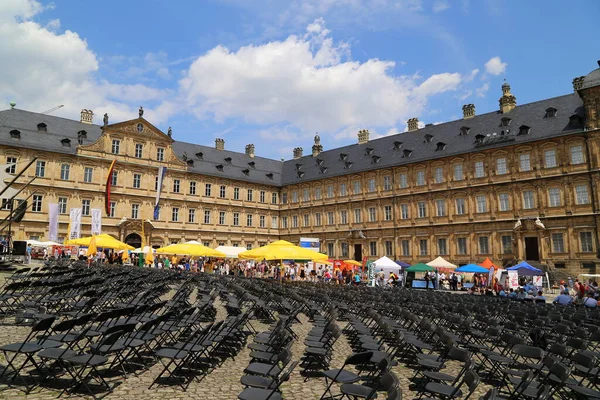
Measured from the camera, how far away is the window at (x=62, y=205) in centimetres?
3722

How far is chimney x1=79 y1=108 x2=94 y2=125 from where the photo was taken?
4175cm

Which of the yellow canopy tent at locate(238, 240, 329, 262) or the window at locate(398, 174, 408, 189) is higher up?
the window at locate(398, 174, 408, 189)

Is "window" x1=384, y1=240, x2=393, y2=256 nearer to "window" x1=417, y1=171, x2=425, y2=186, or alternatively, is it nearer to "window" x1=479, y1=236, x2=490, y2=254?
"window" x1=417, y1=171, x2=425, y2=186

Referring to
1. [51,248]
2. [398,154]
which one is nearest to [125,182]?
[51,248]

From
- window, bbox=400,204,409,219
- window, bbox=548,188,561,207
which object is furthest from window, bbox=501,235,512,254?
window, bbox=400,204,409,219

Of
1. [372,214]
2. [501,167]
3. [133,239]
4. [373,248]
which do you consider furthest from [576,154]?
[133,239]

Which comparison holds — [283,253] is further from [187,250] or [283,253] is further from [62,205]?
[62,205]

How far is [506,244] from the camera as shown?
3244 cm

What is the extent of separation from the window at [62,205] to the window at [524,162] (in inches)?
1546

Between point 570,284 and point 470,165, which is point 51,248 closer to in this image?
point 470,165

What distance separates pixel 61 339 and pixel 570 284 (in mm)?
29444

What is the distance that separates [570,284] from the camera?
86.7 feet

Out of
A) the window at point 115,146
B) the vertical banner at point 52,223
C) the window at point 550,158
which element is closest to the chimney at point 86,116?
the window at point 115,146

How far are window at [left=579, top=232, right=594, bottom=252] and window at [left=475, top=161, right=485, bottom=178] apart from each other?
8.38 m
